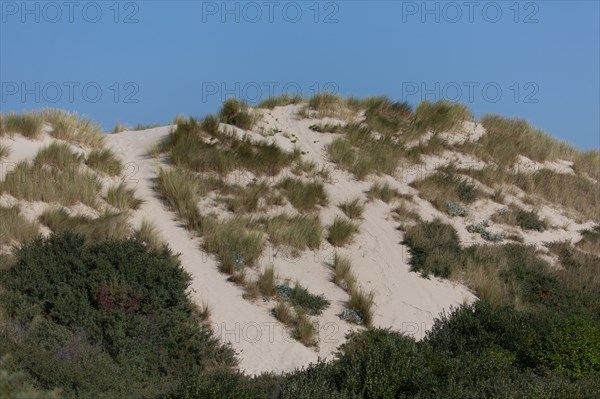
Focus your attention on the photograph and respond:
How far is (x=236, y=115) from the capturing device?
22.5 meters

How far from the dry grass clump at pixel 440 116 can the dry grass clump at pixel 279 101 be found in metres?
3.72

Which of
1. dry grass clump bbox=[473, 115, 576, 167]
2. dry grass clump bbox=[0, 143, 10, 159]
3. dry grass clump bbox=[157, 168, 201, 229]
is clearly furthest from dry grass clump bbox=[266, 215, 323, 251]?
dry grass clump bbox=[473, 115, 576, 167]

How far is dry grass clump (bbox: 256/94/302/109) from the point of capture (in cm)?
2470

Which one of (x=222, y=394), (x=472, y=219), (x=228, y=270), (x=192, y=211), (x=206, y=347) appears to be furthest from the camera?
(x=472, y=219)

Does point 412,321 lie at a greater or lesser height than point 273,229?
lesser

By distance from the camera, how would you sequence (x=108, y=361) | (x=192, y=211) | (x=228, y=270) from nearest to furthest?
(x=108, y=361), (x=228, y=270), (x=192, y=211)

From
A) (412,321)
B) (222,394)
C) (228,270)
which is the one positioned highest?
(222,394)

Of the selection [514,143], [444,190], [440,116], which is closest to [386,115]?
[440,116]

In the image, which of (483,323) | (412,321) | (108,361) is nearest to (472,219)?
(412,321)

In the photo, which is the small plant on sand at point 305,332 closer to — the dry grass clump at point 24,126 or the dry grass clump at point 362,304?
the dry grass clump at point 362,304

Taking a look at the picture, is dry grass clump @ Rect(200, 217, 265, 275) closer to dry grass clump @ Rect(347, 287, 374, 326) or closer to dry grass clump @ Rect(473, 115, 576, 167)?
dry grass clump @ Rect(347, 287, 374, 326)

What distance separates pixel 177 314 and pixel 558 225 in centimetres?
1232

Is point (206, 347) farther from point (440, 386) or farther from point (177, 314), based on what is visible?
point (440, 386)

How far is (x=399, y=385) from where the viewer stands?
35.8ft
